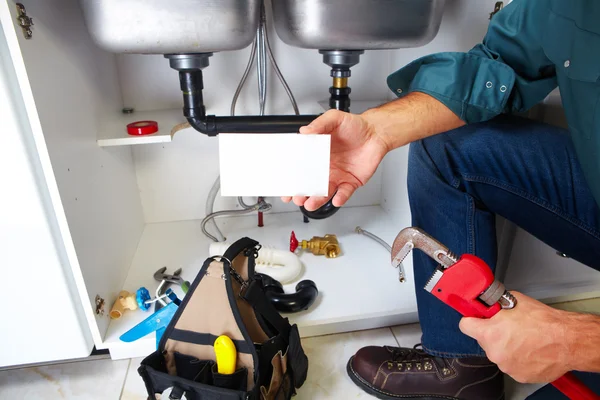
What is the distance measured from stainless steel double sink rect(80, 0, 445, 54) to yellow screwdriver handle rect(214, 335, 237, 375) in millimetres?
517

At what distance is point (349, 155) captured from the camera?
0.69m

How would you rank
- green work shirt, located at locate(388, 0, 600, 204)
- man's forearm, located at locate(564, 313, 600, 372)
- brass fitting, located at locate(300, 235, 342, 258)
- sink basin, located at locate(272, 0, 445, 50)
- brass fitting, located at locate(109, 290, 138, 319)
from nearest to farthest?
man's forearm, located at locate(564, 313, 600, 372) → green work shirt, located at locate(388, 0, 600, 204) → sink basin, located at locate(272, 0, 445, 50) → brass fitting, located at locate(109, 290, 138, 319) → brass fitting, located at locate(300, 235, 342, 258)

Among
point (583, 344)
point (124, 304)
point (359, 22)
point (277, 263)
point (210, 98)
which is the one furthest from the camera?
point (210, 98)

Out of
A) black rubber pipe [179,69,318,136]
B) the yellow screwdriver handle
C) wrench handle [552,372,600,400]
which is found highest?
black rubber pipe [179,69,318,136]

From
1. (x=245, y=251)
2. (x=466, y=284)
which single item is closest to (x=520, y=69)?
(x=466, y=284)

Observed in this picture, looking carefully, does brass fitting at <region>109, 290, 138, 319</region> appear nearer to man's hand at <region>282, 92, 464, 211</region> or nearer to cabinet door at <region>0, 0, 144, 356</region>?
cabinet door at <region>0, 0, 144, 356</region>

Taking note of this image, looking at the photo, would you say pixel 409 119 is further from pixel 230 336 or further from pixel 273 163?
pixel 230 336

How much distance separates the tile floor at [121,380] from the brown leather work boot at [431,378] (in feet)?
0.13

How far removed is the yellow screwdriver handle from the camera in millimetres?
717

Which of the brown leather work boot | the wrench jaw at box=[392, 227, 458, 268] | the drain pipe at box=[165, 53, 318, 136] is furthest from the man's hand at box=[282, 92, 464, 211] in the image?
the brown leather work boot

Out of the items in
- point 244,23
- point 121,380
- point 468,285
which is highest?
point 244,23

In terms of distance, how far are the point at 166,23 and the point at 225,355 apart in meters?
0.57

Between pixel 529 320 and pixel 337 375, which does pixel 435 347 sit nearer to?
pixel 337 375

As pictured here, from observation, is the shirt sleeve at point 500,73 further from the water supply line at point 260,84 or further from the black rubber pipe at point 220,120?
the water supply line at point 260,84
